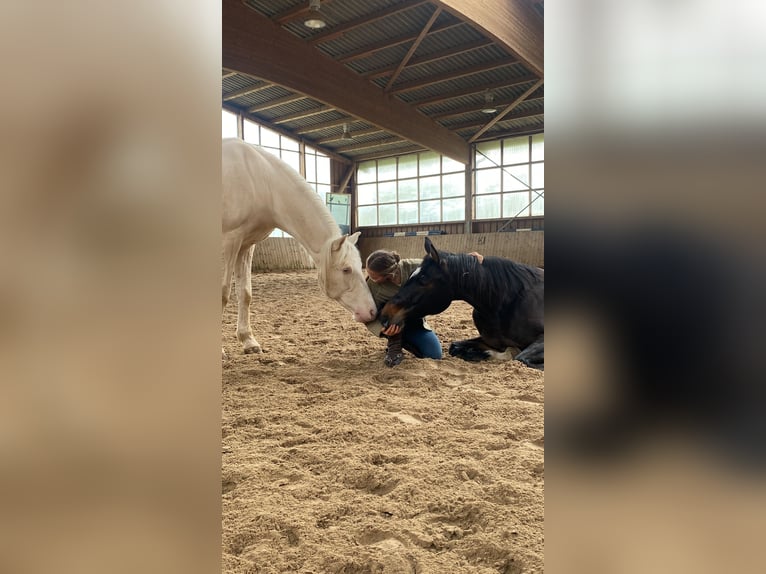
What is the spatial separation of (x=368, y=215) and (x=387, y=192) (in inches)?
42.5

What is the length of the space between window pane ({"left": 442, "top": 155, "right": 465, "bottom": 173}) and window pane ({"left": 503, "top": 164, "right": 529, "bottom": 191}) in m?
1.47

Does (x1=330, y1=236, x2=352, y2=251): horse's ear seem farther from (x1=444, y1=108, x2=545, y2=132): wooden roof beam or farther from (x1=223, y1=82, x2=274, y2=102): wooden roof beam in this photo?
(x1=444, y1=108, x2=545, y2=132): wooden roof beam

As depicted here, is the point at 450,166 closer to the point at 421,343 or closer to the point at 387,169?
the point at 387,169

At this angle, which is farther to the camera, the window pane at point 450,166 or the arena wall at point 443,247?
the window pane at point 450,166

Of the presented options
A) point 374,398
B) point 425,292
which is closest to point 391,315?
point 425,292

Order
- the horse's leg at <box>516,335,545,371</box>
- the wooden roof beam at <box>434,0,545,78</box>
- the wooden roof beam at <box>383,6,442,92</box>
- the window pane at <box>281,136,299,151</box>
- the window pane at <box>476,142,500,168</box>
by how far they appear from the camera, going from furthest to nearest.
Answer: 1. the window pane at <box>281,136,299,151</box>
2. the window pane at <box>476,142,500,168</box>
3. the wooden roof beam at <box>383,6,442,92</box>
4. the wooden roof beam at <box>434,0,545,78</box>
5. the horse's leg at <box>516,335,545,371</box>

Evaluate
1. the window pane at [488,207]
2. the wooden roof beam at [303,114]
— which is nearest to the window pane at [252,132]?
the wooden roof beam at [303,114]

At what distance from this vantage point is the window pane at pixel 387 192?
16156mm

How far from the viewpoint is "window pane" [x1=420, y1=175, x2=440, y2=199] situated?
50.0ft

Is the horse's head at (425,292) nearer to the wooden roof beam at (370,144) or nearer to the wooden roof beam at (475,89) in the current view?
the wooden roof beam at (475,89)

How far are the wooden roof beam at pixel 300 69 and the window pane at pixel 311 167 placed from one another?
5.68 metres
